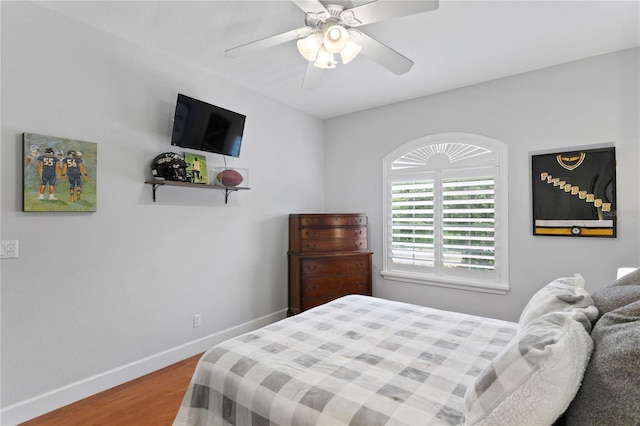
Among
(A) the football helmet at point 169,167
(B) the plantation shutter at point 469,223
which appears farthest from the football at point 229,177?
(B) the plantation shutter at point 469,223

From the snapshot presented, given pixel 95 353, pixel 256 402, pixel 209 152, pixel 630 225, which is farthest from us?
pixel 209 152

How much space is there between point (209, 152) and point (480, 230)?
289 cm

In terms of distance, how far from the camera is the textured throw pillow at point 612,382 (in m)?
0.76

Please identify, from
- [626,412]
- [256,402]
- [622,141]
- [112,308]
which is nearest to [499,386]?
[626,412]

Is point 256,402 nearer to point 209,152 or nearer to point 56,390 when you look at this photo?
point 56,390

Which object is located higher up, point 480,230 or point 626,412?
point 480,230

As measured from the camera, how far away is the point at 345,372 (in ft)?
4.47

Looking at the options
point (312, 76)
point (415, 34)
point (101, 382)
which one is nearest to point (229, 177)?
point (312, 76)

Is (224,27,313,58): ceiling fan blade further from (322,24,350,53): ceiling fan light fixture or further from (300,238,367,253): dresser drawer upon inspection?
(300,238,367,253): dresser drawer

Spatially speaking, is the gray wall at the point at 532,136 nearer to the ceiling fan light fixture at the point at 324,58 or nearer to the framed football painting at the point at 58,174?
the ceiling fan light fixture at the point at 324,58

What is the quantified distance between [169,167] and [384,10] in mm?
2038

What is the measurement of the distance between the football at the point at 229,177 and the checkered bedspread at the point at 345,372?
1678 millimetres

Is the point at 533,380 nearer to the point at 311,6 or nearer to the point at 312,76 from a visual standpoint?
the point at 311,6

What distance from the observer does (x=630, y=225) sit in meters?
2.61
